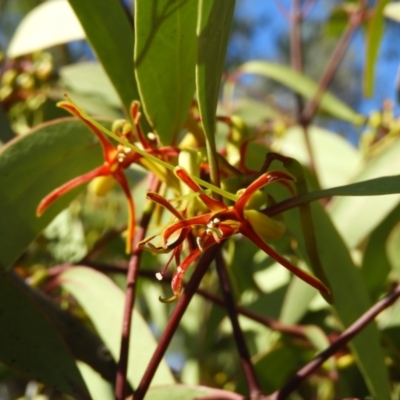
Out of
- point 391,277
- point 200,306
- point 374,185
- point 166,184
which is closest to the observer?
point 374,185

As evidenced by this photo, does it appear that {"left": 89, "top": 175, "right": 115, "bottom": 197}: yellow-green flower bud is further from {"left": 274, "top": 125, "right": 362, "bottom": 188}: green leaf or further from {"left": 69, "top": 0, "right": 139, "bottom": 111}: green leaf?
{"left": 274, "top": 125, "right": 362, "bottom": 188}: green leaf

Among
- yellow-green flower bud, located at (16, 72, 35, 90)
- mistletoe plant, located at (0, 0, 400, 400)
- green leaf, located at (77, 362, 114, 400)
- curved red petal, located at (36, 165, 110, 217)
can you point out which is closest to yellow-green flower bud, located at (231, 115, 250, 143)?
mistletoe plant, located at (0, 0, 400, 400)

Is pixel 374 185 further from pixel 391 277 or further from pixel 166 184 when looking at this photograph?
pixel 391 277

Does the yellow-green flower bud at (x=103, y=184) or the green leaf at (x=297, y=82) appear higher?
the yellow-green flower bud at (x=103, y=184)

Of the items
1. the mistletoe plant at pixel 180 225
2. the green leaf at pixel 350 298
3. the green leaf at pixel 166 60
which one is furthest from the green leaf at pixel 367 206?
the green leaf at pixel 166 60

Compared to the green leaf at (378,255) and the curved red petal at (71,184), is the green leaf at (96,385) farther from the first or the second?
the green leaf at (378,255)

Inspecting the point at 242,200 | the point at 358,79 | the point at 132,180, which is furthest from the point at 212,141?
the point at 358,79

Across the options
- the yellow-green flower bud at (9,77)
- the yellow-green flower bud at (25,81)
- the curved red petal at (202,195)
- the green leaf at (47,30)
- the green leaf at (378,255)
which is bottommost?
the green leaf at (378,255)
